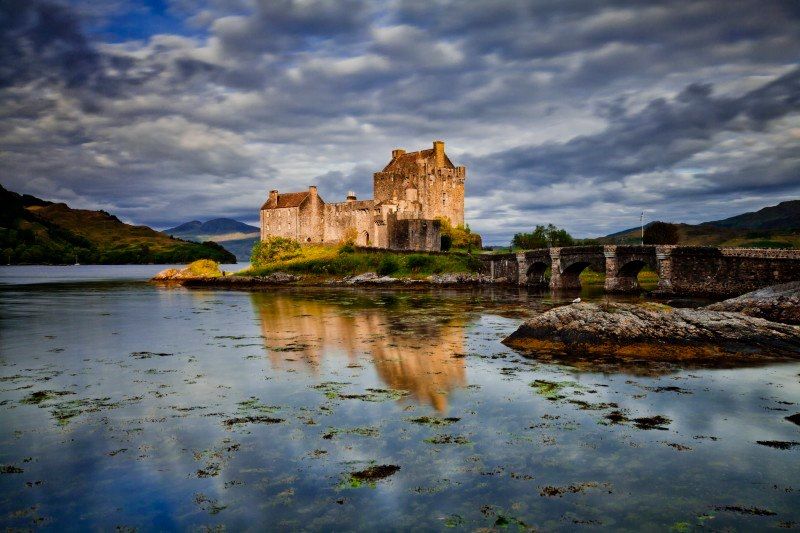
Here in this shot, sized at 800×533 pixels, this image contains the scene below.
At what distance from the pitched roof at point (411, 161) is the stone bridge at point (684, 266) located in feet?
111

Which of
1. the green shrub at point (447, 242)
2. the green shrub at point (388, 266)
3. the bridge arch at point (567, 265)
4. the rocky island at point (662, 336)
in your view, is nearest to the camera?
the rocky island at point (662, 336)

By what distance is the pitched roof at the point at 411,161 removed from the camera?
265ft

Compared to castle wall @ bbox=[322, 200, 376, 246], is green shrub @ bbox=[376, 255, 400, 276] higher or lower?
lower

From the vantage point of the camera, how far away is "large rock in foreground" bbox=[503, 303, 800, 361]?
50.4 ft

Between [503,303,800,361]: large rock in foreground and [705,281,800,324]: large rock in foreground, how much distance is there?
644 centimetres

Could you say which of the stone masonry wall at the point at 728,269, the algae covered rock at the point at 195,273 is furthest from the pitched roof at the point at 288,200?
the stone masonry wall at the point at 728,269

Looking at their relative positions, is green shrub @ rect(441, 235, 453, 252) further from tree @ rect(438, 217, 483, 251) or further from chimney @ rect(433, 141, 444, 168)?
chimney @ rect(433, 141, 444, 168)

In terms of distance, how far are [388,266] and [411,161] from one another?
2417 cm

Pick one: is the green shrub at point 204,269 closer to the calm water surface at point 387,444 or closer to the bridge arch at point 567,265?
the bridge arch at point 567,265

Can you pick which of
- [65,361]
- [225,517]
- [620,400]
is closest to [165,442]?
[225,517]

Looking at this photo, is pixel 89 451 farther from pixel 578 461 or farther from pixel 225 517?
pixel 578 461

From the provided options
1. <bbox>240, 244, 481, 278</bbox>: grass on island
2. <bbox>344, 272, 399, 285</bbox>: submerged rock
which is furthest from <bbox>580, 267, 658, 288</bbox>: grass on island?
<bbox>344, 272, 399, 285</bbox>: submerged rock

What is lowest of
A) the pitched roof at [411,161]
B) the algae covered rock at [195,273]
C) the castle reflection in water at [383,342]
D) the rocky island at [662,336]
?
the castle reflection in water at [383,342]

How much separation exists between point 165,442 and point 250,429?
4.52ft
